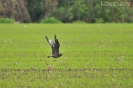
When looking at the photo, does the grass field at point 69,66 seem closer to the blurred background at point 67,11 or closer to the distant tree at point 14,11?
the blurred background at point 67,11

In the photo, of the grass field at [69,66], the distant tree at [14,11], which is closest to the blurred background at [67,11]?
the distant tree at [14,11]

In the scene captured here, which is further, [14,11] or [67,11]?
[14,11]

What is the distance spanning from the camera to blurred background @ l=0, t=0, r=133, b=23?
4450 centimetres

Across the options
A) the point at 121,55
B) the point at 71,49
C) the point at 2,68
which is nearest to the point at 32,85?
the point at 2,68

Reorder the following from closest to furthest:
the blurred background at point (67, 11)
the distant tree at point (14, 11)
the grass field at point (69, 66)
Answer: the grass field at point (69, 66), the blurred background at point (67, 11), the distant tree at point (14, 11)

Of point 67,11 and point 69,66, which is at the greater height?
point 69,66

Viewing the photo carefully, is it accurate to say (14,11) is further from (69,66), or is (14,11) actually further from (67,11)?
(69,66)

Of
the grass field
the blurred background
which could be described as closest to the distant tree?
the blurred background

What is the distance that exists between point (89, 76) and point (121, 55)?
3915 mm

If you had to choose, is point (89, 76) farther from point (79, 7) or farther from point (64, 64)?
point (79, 7)

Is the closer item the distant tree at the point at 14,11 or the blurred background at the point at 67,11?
the blurred background at the point at 67,11

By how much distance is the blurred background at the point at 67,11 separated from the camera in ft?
146

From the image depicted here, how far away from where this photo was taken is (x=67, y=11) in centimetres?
→ 4641

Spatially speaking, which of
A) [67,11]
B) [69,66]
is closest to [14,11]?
[67,11]
